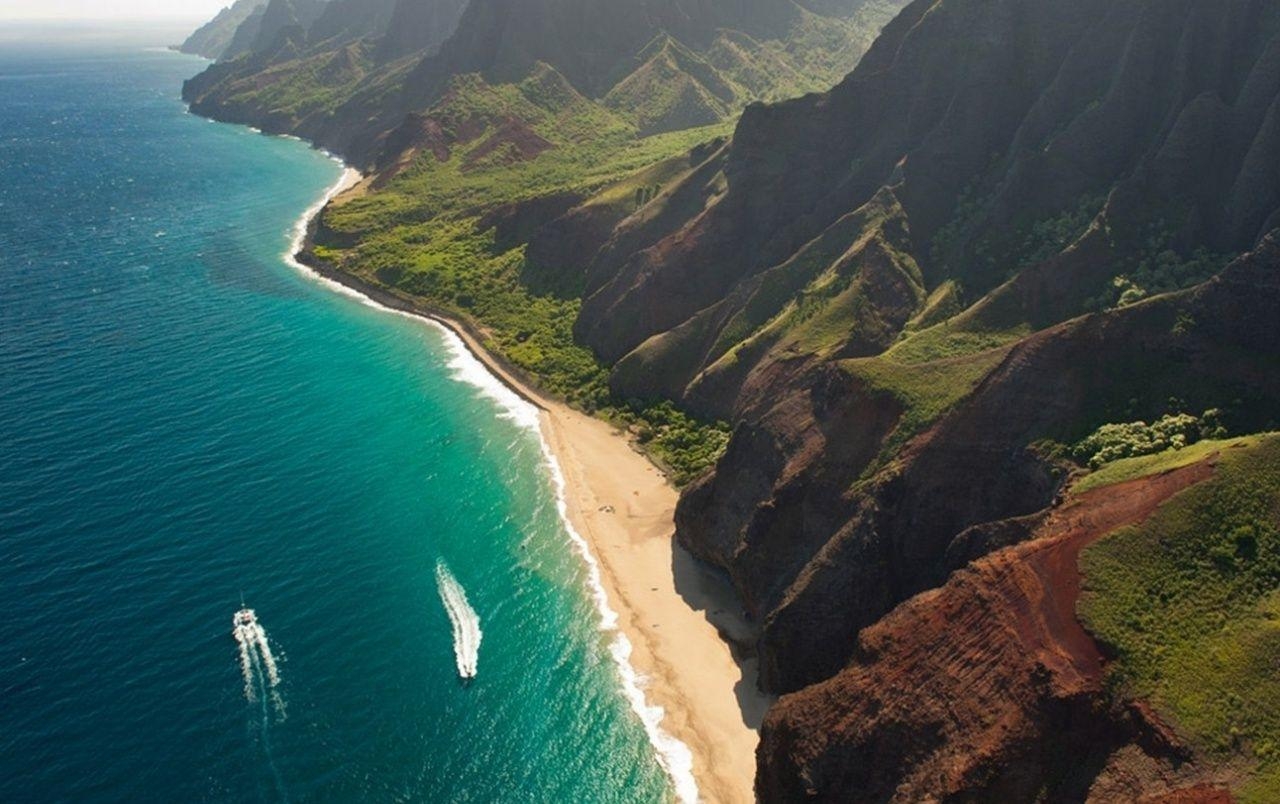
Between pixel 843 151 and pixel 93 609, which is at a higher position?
pixel 843 151

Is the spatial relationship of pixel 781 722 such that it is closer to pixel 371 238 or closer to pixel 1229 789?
pixel 1229 789

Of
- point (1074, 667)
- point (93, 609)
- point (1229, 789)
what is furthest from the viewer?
point (93, 609)

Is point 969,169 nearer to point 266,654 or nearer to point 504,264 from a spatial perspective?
point 504,264

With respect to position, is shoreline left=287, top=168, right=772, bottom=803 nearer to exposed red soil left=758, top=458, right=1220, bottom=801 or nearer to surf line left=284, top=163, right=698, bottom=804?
surf line left=284, top=163, right=698, bottom=804

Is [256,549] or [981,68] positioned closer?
[256,549]

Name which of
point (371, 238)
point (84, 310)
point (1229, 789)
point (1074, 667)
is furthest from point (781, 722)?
point (371, 238)

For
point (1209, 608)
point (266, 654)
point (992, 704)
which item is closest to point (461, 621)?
point (266, 654)

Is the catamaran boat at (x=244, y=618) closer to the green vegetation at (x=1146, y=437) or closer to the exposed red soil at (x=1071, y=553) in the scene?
the exposed red soil at (x=1071, y=553)
